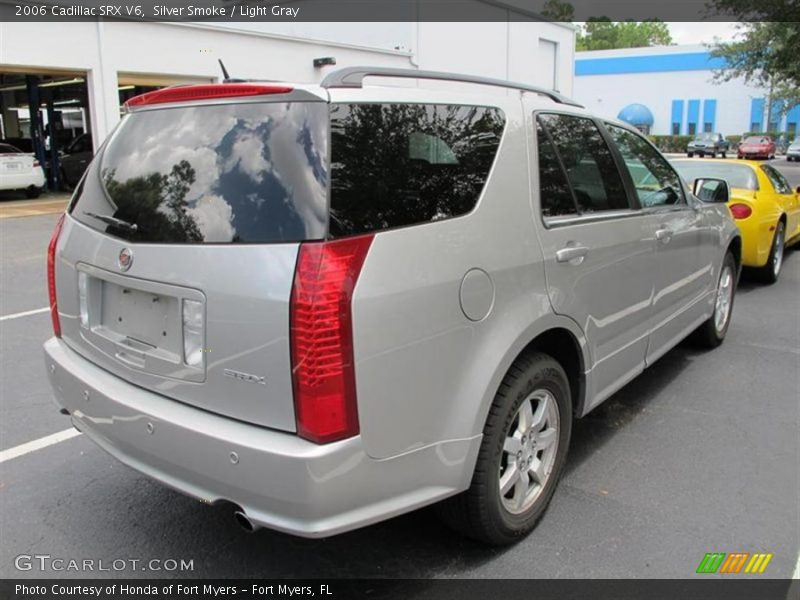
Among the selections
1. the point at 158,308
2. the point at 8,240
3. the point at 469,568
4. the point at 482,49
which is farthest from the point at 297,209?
the point at 482,49

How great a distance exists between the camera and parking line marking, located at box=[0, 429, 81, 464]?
3.83 meters

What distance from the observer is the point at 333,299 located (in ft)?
6.98

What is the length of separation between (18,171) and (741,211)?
17.3 metres

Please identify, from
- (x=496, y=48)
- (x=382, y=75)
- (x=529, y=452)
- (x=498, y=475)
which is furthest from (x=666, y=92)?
(x=498, y=475)

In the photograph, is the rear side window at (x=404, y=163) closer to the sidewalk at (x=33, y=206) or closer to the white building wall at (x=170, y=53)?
the sidewalk at (x=33, y=206)

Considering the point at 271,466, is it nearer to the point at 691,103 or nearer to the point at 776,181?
the point at 776,181

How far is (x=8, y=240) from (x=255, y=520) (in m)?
11.3

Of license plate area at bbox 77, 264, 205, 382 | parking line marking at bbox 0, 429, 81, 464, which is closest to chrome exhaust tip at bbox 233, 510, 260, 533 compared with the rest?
license plate area at bbox 77, 264, 205, 382

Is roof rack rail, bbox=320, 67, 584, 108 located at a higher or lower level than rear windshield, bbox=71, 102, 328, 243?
higher

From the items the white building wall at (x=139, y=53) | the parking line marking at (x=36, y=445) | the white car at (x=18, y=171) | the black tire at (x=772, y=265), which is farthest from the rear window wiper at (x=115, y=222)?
the white car at (x=18, y=171)

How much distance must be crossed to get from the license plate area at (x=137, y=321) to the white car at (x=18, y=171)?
17.4m

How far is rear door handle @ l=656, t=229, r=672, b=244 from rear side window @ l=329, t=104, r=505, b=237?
1644 mm

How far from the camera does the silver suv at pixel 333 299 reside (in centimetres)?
219

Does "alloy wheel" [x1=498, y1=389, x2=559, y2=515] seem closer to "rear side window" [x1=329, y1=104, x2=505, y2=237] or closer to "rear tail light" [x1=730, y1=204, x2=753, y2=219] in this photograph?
"rear side window" [x1=329, y1=104, x2=505, y2=237]
